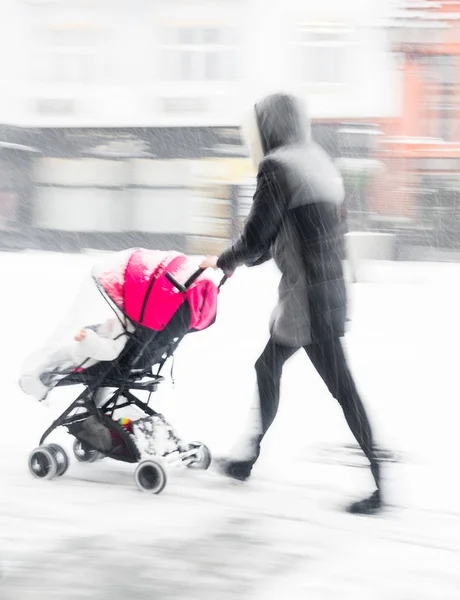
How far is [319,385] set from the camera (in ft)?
22.5

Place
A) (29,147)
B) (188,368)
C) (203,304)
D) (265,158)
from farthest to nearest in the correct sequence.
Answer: (29,147), (188,368), (203,304), (265,158)

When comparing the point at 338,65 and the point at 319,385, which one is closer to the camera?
the point at 319,385

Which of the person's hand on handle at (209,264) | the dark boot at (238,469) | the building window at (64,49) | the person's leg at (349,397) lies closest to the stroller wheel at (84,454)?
the dark boot at (238,469)

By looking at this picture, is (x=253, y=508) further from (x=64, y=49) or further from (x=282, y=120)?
(x=64, y=49)

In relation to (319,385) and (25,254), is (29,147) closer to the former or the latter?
(25,254)

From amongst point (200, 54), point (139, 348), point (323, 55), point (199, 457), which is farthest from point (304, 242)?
point (200, 54)

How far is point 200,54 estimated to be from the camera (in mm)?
17953

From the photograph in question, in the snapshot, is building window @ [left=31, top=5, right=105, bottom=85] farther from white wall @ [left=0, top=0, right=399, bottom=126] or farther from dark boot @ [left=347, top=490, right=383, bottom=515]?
dark boot @ [left=347, top=490, right=383, bottom=515]

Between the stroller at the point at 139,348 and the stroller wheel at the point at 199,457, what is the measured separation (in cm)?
6

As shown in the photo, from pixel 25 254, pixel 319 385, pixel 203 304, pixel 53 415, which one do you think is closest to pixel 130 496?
pixel 203 304

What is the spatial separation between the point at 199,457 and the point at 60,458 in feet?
2.28

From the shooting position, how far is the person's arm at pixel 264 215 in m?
4.00

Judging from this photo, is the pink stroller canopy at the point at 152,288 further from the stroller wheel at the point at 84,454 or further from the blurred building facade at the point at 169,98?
the blurred building facade at the point at 169,98

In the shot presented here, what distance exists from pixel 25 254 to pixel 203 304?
13.7m
